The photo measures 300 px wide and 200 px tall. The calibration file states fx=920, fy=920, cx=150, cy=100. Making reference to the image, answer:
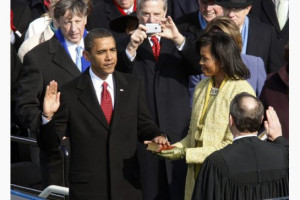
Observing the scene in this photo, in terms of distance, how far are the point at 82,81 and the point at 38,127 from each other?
460 mm

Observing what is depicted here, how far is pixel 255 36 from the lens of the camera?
801cm

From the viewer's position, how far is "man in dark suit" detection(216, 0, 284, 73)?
25.9ft

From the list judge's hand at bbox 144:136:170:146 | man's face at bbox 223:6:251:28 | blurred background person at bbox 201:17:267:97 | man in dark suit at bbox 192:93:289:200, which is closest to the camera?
man in dark suit at bbox 192:93:289:200

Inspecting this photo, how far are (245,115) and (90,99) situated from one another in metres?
1.34

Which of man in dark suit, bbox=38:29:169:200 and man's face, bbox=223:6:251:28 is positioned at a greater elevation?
man's face, bbox=223:6:251:28

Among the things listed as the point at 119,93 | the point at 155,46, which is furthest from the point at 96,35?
the point at 155,46

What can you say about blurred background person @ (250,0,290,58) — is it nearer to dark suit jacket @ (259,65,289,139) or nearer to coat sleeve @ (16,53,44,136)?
dark suit jacket @ (259,65,289,139)

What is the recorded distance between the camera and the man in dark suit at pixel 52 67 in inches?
287

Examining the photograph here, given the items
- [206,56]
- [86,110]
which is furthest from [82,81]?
[206,56]

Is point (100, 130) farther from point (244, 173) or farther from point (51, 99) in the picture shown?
point (244, 173)

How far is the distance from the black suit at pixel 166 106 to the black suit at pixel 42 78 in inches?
20.7

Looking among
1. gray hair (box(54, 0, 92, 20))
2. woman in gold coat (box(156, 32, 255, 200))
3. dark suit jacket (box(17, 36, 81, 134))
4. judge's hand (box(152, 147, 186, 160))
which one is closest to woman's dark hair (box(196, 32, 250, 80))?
woman in gold coat (box(156, 32, 255, 200))

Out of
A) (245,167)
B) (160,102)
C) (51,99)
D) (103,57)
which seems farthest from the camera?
(160,102)

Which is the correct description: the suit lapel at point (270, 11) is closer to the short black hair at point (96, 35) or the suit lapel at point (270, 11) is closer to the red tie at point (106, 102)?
the short black hair at point (96, 35)
